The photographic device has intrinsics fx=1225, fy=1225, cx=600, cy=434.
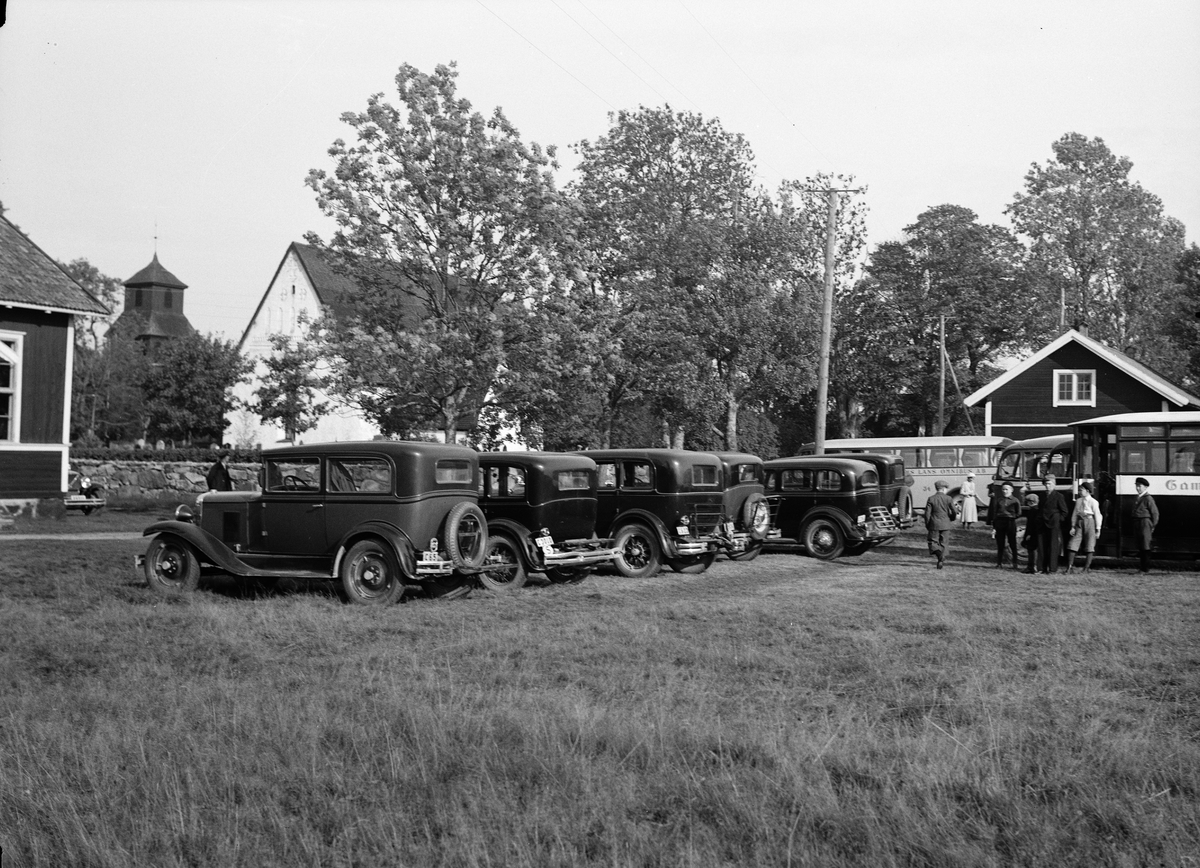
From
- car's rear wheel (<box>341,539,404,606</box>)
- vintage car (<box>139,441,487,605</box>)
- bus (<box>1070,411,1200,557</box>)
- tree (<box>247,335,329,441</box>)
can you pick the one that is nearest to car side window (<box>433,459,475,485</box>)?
vintage car (<box>139,441,487,605</box>)

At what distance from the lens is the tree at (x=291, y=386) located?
2684cm

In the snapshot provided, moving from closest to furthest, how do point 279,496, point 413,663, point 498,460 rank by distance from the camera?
point 413,663
point 279,496
point 498,460

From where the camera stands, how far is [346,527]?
14.7 metres

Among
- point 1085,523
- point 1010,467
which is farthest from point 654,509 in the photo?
point 1010,467

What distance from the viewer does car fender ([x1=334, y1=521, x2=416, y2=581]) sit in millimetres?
14297

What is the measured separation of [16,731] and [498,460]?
1041cm

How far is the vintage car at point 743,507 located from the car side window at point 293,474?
→ 8.07 m

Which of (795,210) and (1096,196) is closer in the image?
(795,210)

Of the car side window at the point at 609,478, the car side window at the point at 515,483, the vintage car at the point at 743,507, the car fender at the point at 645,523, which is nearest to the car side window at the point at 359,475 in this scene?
the car side window at the point at 515,483

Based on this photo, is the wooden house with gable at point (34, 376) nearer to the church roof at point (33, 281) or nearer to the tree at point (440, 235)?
the church roof at point (33, 281)

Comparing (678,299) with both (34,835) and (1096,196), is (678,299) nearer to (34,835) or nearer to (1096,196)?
(1096,196)

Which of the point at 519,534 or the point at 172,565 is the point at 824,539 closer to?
the point at 519,534

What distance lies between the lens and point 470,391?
27.1m

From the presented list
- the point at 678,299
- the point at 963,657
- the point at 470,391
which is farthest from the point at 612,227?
the point at 963,657
